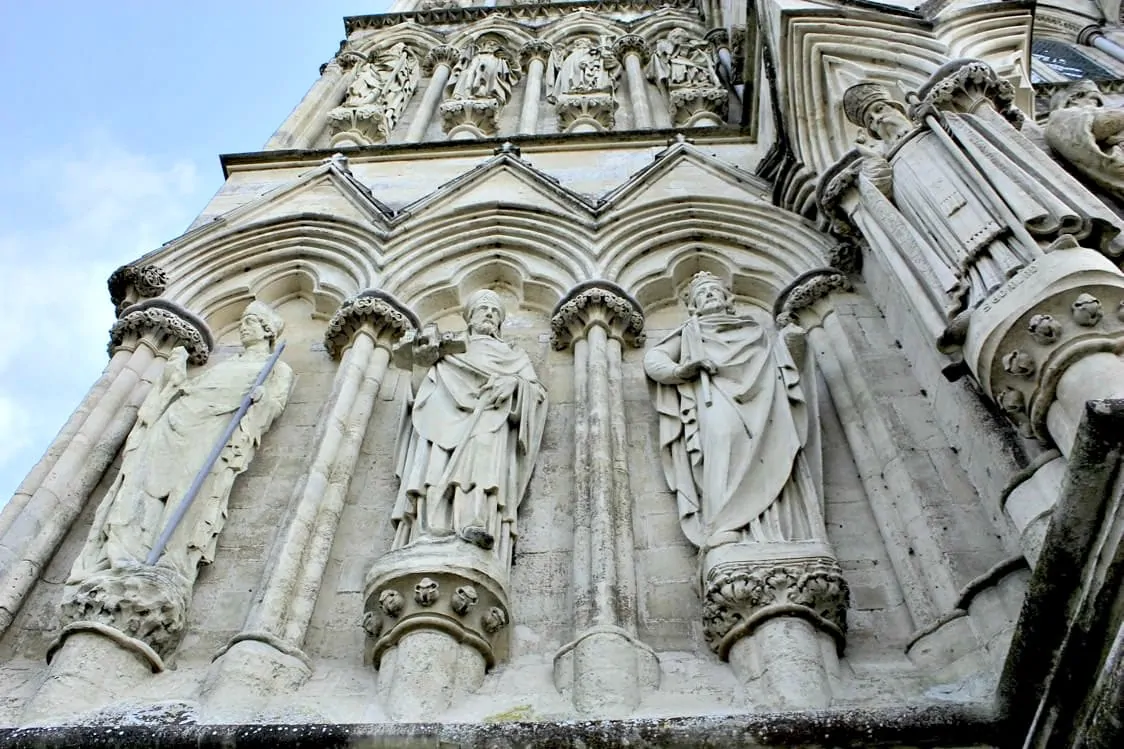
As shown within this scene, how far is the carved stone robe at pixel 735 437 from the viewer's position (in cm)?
573

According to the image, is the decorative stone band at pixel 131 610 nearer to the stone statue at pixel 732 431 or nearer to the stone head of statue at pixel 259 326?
the stone head of statue at pixel 259 326

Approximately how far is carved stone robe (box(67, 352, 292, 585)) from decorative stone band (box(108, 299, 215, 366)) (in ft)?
1.76

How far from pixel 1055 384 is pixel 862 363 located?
2.44m

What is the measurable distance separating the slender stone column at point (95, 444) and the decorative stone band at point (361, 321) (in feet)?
3.11

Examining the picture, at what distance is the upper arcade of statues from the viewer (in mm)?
12414

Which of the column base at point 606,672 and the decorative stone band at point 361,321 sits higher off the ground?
the decorative stone band at point 361,321

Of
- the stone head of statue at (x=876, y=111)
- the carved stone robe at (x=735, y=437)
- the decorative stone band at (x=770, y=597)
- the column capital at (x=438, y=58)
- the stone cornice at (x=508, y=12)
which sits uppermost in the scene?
the stone cornice at (x=508, y=12)

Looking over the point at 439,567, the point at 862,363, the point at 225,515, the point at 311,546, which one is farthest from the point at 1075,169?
the point at 225,515

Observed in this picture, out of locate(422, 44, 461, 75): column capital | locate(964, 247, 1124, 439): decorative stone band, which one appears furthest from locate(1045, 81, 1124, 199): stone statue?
locate(422, 44, 461, 75): column capital

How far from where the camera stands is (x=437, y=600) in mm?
5375

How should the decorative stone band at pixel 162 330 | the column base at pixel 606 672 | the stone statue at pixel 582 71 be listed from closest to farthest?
the column base at pixel 606 672 < the decorative stone band at pixel 162 330 < the stone statue at pixel 582 71

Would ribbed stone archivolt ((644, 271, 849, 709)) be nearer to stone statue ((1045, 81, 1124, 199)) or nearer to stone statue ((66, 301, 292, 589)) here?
stone statue ((1045, 81, 1124, 199))

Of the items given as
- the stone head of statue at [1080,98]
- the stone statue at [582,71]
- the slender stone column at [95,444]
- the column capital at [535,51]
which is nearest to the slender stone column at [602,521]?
the slender stone column at [95,444]

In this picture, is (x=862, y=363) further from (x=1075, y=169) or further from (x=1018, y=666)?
(x=1018, y=666)
